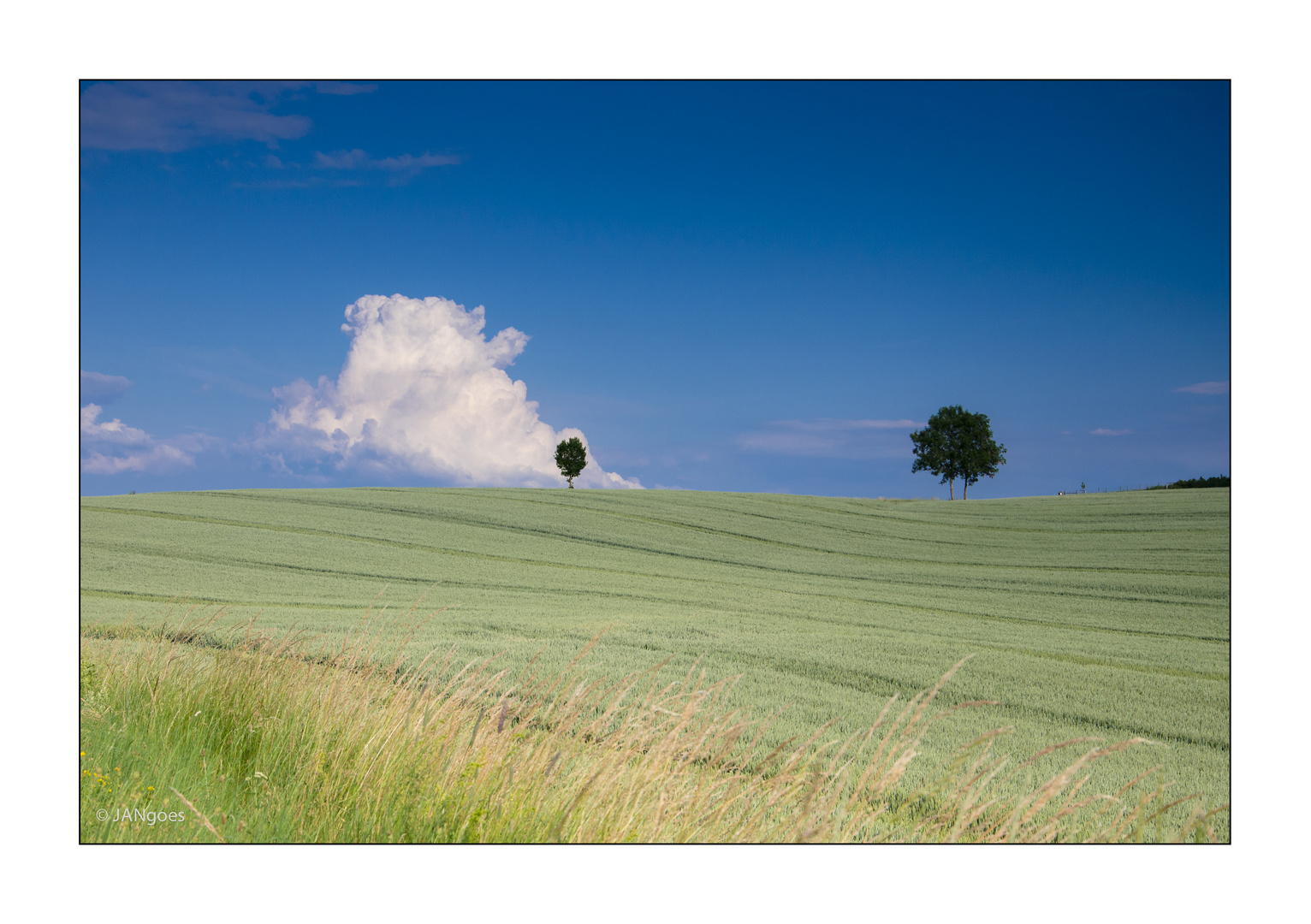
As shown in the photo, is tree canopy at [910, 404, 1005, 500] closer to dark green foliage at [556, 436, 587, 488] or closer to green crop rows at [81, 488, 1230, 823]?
green crop rows at [81, 488, 1230, 823]

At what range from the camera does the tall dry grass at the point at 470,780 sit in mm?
2799

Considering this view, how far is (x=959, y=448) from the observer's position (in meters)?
38.8

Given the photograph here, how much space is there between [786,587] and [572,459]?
71.9 ft

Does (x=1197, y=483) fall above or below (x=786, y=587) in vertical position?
above

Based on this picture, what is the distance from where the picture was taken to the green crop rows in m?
5.77

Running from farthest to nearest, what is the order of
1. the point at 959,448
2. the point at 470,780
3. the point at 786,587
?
1. the point at 959,448
2. the point at 786,587
3. the point at 470,780

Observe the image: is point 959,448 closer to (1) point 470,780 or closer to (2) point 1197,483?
(2) point 1197,483

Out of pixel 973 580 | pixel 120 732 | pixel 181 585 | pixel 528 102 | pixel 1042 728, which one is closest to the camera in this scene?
pixel 120 732

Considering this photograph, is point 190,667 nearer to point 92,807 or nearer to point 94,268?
point 92,807

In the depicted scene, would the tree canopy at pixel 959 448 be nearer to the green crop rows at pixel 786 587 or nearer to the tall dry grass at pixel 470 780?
the green crop rows at pixel 786 587

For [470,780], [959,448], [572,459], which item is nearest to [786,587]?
[470,780]

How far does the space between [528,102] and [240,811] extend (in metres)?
4.77
